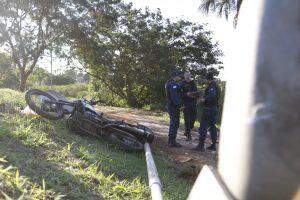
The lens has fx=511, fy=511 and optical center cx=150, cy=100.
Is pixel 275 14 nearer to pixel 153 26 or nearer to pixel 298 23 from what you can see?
pixel 298 23

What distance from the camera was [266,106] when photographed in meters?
0.78

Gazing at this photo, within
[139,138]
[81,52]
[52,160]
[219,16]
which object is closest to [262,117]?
[52,160]

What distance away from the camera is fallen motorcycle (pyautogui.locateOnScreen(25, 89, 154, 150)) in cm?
884

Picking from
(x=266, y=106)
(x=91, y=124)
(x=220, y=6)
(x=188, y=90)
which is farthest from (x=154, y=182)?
(x=220, y=6)

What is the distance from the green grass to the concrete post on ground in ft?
9.53

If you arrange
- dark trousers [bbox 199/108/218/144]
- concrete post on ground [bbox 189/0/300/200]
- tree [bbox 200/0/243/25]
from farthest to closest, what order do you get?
tree [bbox 200/0/243/25]
dark trousers [bbox 199/108/218/144]
concrete post on ground [bbox 189/0/300/200]

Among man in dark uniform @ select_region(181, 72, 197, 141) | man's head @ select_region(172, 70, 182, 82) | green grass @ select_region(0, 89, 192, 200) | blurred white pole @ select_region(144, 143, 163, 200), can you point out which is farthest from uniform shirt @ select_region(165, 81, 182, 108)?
blurred white pole @ select_region(144, 143, 163, 200)

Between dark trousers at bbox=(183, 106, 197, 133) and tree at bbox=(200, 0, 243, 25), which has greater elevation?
tree at bbox=(200, 0, 243, 25)

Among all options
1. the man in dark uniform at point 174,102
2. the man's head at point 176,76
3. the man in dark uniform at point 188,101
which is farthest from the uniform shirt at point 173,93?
the man in dark uniform at point 188,101

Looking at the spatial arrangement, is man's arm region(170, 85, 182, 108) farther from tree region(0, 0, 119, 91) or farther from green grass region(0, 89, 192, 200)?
tree region(0, 0, 119, 91)

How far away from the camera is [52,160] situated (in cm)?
604

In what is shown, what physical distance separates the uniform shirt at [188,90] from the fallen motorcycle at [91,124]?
85.7 inches

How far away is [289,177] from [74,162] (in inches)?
Result: 222

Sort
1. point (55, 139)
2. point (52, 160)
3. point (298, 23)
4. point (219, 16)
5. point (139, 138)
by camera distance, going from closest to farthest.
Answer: point (298, 23), point (52, 160), point (55, 139), point (139, 138), point (219, 16)
